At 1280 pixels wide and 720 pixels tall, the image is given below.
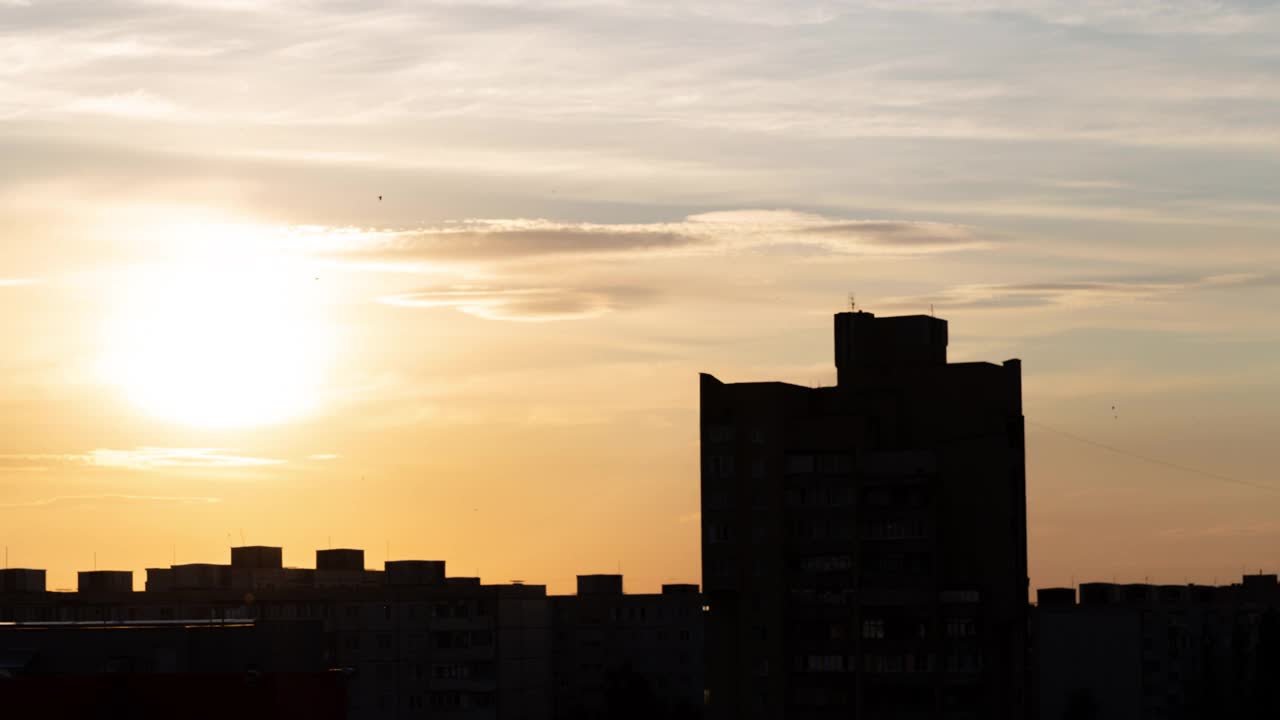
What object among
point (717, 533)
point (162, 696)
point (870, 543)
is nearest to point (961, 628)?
point (870, 543)

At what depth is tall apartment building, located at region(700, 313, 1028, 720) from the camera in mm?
157375

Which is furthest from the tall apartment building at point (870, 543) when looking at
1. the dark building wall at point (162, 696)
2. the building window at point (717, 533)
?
the dark building wall at point (162, 696)

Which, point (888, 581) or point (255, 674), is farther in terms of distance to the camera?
point (888, 581)

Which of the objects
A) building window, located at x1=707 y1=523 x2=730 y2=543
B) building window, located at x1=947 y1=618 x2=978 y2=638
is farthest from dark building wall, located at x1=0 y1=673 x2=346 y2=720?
building window, located at x1=947 y1=618 x2=978 y2=638

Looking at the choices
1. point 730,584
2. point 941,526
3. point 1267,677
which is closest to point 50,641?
point 730,584

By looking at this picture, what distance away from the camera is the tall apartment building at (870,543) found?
15738 cm

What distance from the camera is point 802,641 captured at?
523 ft

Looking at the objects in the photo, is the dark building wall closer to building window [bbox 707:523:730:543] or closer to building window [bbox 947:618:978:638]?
building window [bbox 707:523:730:543]

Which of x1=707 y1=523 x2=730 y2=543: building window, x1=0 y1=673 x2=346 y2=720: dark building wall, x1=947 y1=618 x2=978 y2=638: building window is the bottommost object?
x1=0 y1=673 x2=346 y2=720: dark building wall

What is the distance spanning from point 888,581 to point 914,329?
2142 centimetres

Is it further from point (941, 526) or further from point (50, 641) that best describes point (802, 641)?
point (50, 641)

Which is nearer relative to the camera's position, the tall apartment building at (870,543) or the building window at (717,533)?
the tall apartment building at (870,543)

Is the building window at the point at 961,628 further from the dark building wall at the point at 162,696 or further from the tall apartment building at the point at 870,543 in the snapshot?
the dark building wall at the point at 162,696

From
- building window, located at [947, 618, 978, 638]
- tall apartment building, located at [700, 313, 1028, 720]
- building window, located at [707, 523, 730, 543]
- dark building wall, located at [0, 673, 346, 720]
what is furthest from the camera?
building window, located at [707, 523, 730, 543]
